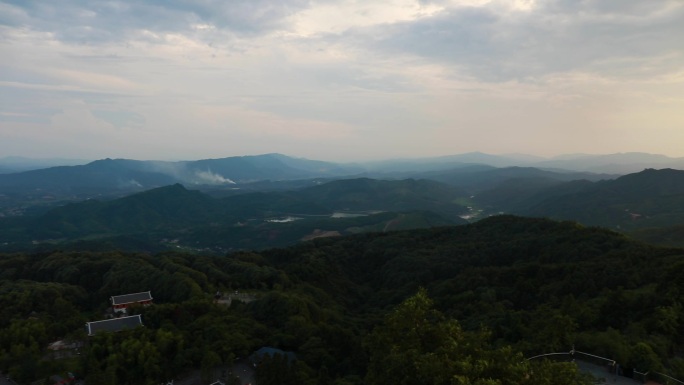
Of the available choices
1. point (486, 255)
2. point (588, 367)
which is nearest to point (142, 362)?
point (588, 367)

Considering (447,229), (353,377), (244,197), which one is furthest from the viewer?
(244,197)

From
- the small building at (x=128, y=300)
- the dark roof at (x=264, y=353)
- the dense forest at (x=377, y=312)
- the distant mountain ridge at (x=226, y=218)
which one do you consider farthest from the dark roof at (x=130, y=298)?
the distant mountain ridge at (x=226, y=218)

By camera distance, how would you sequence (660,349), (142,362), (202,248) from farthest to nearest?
(202,248) → (142,362) → (660,349)

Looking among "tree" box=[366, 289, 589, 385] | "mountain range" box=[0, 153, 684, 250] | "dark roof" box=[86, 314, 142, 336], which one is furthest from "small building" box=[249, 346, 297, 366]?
"mountain range" box=[0, 153, 684, 250]

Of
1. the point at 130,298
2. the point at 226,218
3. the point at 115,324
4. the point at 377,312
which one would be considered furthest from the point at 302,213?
the point at 115,324

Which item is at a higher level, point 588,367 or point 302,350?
point 588,367

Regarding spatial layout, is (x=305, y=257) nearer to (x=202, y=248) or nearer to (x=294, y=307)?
(x=294, y=307)

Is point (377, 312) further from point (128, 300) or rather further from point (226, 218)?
point (226, 218)
